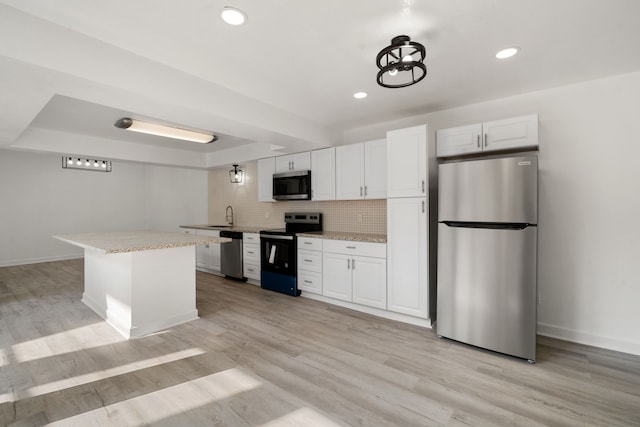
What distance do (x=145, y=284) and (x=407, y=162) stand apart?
313 cm

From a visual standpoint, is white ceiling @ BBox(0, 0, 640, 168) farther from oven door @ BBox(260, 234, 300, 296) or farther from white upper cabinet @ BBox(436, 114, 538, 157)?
oven door @ BBox(260, 234, 300, 296)

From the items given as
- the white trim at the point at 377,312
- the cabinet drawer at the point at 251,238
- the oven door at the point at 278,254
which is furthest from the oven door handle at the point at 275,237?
the white trim at the point at 377,312

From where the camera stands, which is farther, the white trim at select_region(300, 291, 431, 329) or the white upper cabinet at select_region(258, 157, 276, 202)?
the white upper cabinet at select_region(258, 157, 276, 202)

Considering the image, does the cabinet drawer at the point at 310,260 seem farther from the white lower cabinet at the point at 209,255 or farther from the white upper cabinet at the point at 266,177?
the white lower cabinet at the point at 209,255

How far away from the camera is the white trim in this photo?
3.19 m

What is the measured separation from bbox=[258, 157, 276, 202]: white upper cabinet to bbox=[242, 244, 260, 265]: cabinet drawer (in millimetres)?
876

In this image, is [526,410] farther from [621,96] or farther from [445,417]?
[621,96]

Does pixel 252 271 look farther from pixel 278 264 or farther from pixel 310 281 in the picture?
pixel 310 281

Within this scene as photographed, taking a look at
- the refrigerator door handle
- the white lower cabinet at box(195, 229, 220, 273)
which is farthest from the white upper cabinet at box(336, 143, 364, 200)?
the white lower cabinet at box(195, 229, 220, 273)

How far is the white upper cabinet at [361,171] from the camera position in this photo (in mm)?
3645

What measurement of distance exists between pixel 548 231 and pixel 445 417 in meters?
2.22

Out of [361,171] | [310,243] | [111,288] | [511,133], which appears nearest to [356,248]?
[310,243]

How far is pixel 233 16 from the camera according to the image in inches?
70.8

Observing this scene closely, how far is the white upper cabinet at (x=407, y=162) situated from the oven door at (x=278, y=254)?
1.73 metres
